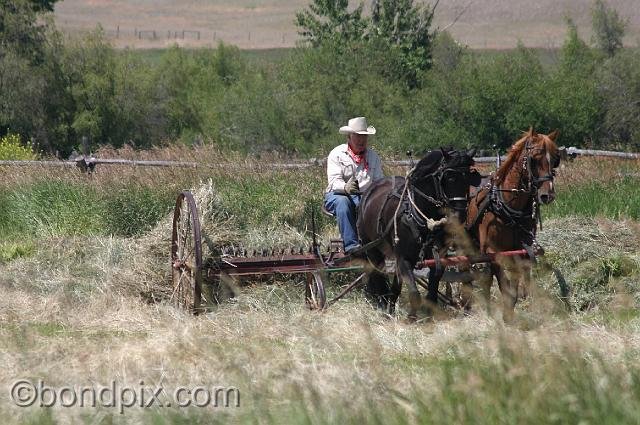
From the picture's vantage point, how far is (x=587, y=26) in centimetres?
10481

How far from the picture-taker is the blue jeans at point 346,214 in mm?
11469

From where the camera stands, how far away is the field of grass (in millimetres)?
5789

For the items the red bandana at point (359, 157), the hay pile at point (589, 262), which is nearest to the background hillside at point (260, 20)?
the hay pile at point (589, 262)

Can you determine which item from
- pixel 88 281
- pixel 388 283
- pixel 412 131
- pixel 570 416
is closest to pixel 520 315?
pixel 570 416

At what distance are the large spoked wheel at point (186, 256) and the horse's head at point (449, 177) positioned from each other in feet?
7.26

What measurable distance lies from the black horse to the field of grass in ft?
1.69

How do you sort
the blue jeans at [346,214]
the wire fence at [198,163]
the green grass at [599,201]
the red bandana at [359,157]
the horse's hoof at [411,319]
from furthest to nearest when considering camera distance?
the wire fence at [198,163], the green grass at [599,201], the red bandana at [359,157], the blue jeans at [346,214], the horse's hoof at [411,319]

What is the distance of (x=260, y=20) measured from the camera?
118562 millimetres

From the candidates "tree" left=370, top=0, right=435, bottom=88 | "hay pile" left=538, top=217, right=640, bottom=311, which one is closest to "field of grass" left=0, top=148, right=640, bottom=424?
"hay pile" left=538, top=217, right=640, bottom=311

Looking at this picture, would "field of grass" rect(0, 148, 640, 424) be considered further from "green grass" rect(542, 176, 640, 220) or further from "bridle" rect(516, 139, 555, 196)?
"bridle" rect(516, 139, 555, 196)

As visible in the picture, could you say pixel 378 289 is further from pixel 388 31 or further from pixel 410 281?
pixel 388 31

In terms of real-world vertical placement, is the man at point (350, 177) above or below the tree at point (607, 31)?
below

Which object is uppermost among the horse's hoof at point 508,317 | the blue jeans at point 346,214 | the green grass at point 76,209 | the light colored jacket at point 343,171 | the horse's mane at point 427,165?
the horse's mane at point 427,165

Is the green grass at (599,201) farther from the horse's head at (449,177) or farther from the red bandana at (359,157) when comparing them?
the horse's head at (449,177)
